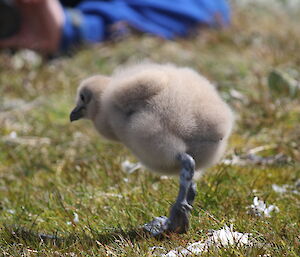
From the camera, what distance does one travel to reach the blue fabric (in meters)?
8.68

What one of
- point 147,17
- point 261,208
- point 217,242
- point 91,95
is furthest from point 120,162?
point 147,17

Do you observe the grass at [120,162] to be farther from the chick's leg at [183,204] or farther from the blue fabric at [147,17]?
the blue fabric at [147,17]

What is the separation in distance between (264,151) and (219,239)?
2195 millimetres

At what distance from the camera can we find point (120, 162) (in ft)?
14.7

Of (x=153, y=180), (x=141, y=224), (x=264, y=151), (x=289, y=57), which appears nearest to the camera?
(x=141, y=224)

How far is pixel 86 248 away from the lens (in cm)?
300

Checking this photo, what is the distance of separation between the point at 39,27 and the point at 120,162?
486 centimetres

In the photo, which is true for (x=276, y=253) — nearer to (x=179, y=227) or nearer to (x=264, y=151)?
(x=179, y=227)

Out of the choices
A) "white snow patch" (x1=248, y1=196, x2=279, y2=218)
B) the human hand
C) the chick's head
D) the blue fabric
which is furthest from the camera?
the blue fabric

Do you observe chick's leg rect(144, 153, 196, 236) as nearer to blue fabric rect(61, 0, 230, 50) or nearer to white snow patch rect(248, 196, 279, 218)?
white snow patch rect(248, 196, 279, 218)

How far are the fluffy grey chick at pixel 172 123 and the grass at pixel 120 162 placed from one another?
0.19 meters

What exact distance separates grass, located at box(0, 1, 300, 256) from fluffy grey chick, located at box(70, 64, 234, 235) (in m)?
0.19

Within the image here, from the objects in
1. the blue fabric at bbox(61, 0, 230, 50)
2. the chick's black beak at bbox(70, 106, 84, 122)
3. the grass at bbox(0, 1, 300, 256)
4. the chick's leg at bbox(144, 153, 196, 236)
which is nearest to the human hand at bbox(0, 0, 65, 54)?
the blue fabric at bbox(61, 0, 230, 50)

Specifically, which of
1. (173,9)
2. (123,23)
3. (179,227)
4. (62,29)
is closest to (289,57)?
(173,9)
